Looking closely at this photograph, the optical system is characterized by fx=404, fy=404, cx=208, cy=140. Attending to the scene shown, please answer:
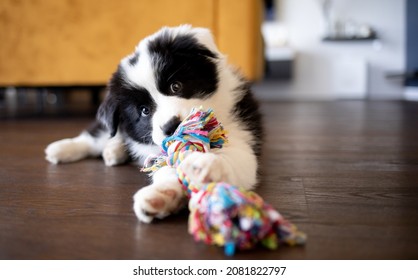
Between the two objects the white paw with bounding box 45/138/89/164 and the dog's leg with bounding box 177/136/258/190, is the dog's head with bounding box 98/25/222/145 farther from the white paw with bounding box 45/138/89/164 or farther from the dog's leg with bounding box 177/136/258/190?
the white paw with bounding box 45/138/89/164

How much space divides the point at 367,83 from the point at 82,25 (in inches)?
219

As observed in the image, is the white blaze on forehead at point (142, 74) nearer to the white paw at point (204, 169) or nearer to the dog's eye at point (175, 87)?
the dog's eye at point (175, 87)

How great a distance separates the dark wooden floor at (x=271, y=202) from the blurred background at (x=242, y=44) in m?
1.29

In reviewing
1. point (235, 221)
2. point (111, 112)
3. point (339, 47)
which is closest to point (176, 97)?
point (111, 112)

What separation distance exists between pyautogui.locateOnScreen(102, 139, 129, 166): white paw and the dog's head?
0.19 m

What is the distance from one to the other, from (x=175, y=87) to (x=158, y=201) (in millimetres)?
585

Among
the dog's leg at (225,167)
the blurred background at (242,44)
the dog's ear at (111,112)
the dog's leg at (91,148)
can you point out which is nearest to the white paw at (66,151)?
the dog's leg at (91,148)

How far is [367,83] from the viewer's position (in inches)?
290

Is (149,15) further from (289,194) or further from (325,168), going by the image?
(289,194)

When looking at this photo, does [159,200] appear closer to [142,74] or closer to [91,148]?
[142,74]

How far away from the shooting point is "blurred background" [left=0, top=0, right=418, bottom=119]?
10.9 ft

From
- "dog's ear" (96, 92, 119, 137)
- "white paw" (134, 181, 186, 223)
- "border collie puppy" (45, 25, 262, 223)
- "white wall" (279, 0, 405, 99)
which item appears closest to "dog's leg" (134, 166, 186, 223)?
"white paw" (134, 181, 186, 223)

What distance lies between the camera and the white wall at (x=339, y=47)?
7.20 meters
